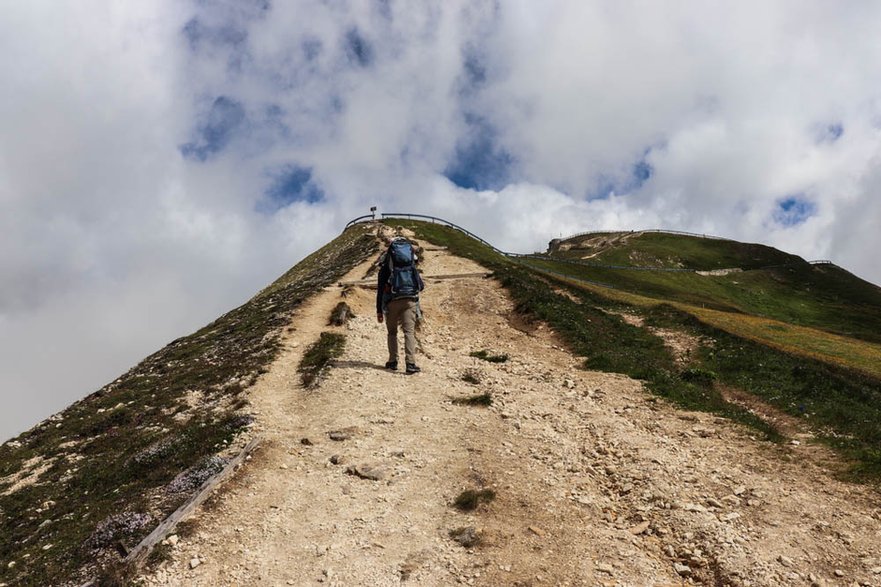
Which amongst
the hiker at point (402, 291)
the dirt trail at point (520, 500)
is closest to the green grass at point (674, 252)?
the hiker at point (402, 291)

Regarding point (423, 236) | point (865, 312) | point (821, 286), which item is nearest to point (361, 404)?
point (423, 236)

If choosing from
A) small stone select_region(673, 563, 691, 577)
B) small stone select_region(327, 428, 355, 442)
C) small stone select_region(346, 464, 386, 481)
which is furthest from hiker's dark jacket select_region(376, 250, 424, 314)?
small stone select_region(673, 563, 691, 577)

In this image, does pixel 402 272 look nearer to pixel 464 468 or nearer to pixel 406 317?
pixel 406 317

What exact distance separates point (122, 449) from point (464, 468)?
11.4 metres

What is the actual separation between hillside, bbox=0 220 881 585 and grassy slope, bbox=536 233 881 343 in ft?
200

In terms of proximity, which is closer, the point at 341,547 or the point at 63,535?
the point at 341,547

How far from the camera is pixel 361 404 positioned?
16.4 metres

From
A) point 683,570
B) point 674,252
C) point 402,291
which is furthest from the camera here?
point 674,252

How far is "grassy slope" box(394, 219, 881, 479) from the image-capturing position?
15195mm

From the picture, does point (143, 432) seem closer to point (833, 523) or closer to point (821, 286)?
point (833, 523)

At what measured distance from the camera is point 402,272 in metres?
19.2

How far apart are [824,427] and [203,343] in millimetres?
29678

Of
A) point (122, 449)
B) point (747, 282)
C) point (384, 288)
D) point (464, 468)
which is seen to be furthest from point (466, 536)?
point (747, 282)

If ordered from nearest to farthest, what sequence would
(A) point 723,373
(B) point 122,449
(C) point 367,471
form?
(C) point 367,471 → (B) point 122,449 → (A) point 723,373
